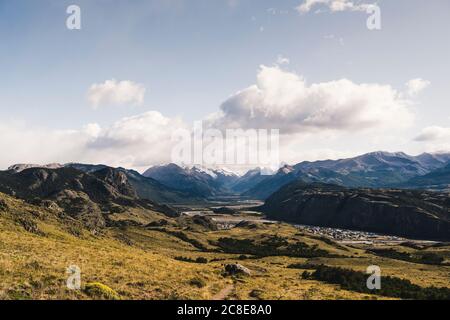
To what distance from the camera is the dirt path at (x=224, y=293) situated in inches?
1565

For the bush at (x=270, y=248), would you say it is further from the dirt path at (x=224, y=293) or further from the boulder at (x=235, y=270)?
the dirt path at (x=224, y=293)

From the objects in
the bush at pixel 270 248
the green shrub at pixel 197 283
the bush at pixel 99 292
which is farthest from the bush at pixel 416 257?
the bush at pixel 99 292

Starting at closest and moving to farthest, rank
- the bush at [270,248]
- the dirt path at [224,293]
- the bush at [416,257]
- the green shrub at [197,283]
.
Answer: the dirt path at [224,293] → the green shrub at [197,283] → the bush at [416,257] → the bush at [270,248]

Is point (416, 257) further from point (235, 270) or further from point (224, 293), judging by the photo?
point (224, 293)

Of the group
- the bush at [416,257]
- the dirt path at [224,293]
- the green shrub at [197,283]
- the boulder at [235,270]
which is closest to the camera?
the dirt path at [224,293]

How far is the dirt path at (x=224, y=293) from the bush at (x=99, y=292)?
414 inches

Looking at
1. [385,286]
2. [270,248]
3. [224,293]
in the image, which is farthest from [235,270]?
[270,248]

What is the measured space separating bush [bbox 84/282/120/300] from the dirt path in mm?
10518

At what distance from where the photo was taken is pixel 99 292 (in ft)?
107

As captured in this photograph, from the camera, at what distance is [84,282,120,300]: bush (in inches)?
1263

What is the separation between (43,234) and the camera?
79812mm
